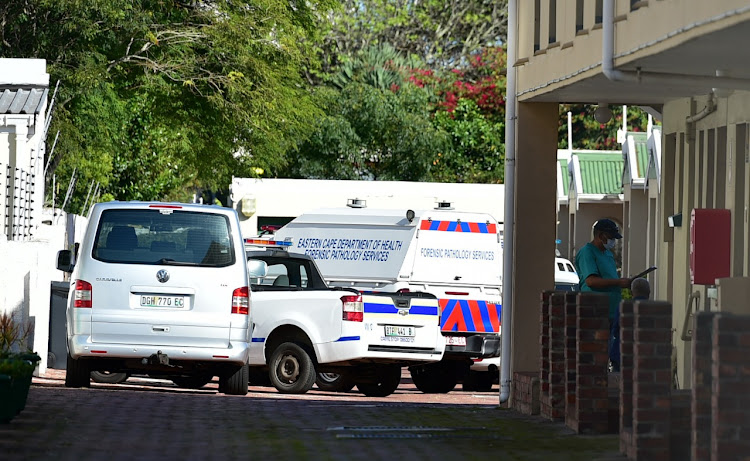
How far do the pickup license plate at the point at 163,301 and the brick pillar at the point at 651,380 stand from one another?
22.0ft

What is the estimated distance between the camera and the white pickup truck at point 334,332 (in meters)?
17.0

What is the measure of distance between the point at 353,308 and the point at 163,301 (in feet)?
9.20

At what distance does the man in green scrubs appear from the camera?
14414 millimetres

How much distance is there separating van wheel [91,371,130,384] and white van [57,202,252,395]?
2.57m

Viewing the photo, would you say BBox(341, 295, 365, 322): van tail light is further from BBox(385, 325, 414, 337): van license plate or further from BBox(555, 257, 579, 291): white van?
BBox(555, 257, 579, 291): white van

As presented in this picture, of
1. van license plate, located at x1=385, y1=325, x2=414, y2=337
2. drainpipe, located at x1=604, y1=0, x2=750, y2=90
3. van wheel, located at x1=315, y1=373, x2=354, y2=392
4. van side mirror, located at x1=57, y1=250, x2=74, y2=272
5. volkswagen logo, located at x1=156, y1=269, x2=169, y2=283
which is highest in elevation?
drainpipe, located at x1=604, y1=0, x2=750, y2=90

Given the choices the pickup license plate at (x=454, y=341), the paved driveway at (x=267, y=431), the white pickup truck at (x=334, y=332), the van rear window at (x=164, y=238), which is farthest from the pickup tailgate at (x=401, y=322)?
the van rear window at (x=164, y=238)

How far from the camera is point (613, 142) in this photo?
56.9 meters

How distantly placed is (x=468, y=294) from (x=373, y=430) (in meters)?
7.93

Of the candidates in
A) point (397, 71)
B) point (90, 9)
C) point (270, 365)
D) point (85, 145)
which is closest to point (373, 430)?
point (270, 365)

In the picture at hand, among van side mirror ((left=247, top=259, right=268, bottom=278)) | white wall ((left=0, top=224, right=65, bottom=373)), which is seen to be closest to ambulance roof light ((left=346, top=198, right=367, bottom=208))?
white wall ((left=0, top=224, right=65, bottom=373))

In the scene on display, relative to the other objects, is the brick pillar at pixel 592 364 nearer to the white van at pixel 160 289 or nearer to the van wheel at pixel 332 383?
the white van at pixel 160 289

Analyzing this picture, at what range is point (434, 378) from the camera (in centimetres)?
1912

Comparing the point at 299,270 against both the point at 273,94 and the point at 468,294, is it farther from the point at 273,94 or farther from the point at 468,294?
the point at 273,94
